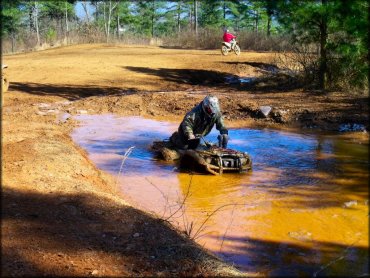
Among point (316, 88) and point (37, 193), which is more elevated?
point (316, 88)

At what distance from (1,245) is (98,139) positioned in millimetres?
6266

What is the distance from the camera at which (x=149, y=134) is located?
33.8 ft

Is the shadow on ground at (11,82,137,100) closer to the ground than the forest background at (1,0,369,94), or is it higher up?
closer to the ground

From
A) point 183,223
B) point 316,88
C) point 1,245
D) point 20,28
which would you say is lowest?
point 183,223

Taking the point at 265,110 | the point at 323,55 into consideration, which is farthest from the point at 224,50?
the point at 265,110

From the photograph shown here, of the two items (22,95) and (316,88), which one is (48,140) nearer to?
Answer: (22,95)

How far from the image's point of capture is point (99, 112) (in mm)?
12586

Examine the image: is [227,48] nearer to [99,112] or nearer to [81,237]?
[99,112]

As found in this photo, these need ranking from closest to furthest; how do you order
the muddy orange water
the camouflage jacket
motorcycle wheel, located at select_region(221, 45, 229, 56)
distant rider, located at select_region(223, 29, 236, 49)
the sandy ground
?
the sandy ground, the muddy orange water, the camouflage jacket, distant rider, located at select_region(223, 29, 236, 49), motorcycle wheel, located at select_region(221, 45, 229, 56)

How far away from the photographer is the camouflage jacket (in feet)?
25.8

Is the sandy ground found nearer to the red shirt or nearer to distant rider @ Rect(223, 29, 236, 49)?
distant rider @ Rect(223, 29, 236, 49)

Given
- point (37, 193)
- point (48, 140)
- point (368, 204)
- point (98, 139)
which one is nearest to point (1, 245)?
point (37, 193)

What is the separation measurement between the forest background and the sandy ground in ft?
2.96

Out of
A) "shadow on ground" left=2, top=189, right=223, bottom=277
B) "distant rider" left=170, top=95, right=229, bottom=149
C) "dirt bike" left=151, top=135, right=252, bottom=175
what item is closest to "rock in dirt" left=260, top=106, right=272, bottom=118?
"distant rider" left=170, top=95, right=229, bottom=149
